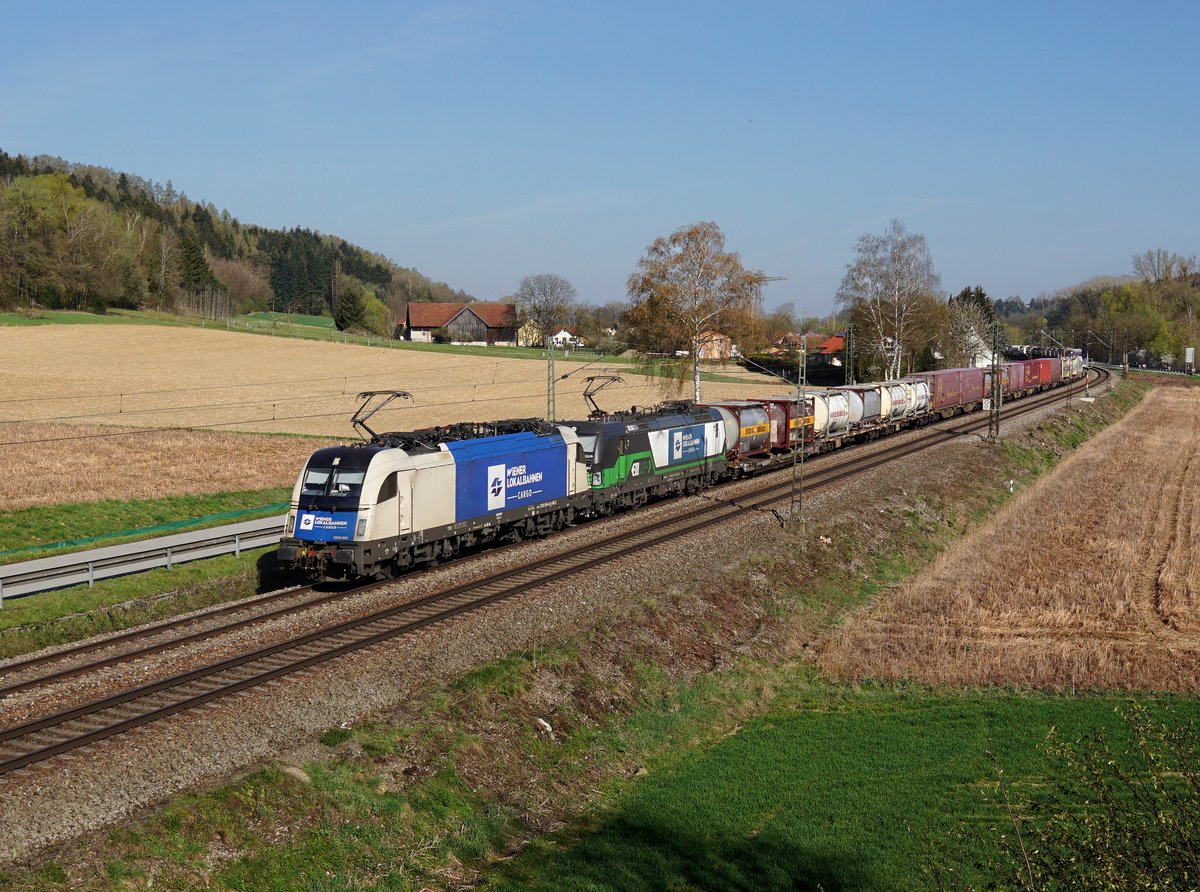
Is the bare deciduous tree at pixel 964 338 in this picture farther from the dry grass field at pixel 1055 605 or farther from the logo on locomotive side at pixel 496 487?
the logo on locomotive side at pixel 496 487

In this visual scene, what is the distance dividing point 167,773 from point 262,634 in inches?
288

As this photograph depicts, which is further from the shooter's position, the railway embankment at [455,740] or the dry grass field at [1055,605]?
the dry grass field at [1055,605]

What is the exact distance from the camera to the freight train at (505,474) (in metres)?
27.1

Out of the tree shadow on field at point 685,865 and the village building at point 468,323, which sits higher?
the village building at point 468,323

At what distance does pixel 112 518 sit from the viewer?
3512 centimetres

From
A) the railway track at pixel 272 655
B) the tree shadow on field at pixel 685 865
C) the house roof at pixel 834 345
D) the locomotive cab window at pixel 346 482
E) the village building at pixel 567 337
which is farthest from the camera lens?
the village building at pixel 567 337

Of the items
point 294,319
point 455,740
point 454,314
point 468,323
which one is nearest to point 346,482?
point 455,740

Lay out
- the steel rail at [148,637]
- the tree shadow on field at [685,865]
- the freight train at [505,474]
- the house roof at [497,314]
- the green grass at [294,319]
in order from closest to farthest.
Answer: the tree shadow on field at [685,865], the steel rail at [148,637], the freight train at [505,474], the house roof at [497,314], the green grass at [294,319]

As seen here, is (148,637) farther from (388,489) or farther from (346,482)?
(388,489)

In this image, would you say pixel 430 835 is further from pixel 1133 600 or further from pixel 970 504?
pixel 970 504

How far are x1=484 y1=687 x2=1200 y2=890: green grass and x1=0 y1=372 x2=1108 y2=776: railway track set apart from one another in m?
7.01

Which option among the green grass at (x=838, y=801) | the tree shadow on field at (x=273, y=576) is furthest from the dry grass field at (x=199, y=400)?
the green grass at (x=838, y=801)

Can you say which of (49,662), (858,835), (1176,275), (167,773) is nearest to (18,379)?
(49,662)

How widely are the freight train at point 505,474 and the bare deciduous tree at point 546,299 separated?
350 feet
